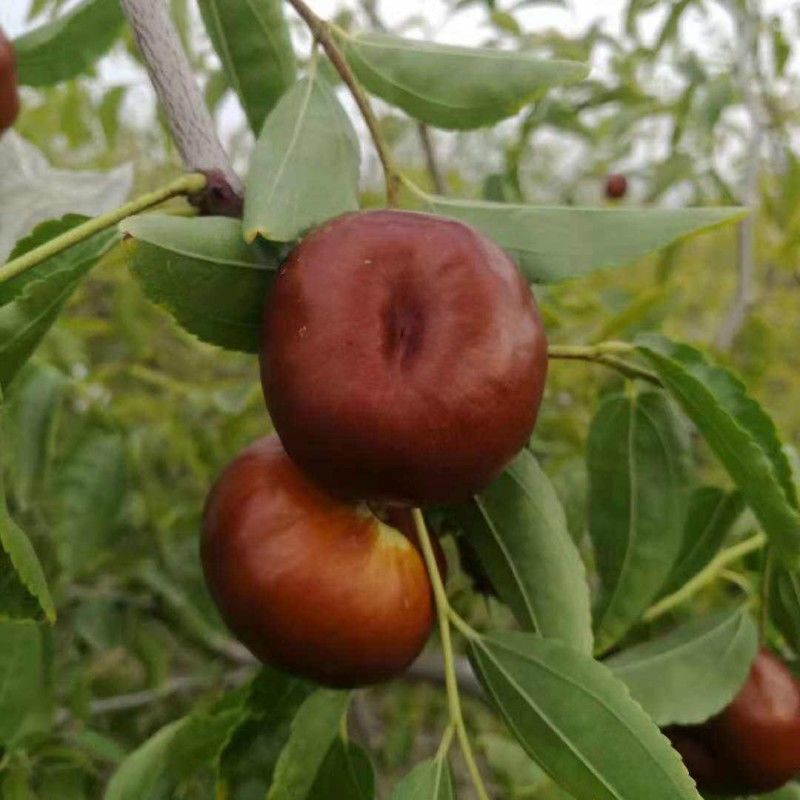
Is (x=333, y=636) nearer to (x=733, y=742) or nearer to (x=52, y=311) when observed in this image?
(x=52, y=311)

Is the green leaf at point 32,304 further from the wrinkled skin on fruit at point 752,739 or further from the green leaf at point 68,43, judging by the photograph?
the wrinkled skin on fruit at point 752,739

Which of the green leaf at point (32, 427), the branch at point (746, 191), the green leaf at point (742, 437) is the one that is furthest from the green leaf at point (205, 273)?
the branch at point (746, 191)

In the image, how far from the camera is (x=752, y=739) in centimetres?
90

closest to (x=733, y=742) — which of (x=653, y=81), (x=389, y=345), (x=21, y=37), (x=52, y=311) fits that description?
(x=389, y=345)

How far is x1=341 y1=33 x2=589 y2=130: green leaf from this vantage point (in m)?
0.77

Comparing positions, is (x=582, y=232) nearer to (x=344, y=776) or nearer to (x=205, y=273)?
(x=205, y=273)

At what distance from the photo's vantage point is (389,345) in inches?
23.6

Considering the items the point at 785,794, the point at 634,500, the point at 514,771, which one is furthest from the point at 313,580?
the point at 514,771

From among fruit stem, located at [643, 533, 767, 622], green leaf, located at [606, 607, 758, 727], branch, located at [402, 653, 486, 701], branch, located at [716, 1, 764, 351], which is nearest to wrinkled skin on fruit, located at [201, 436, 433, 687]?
green leaf, located at [606, 607, 758, 727]

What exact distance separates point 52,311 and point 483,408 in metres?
0.27

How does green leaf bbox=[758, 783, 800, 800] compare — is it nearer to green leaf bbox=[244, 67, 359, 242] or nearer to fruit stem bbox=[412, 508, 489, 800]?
fruit stem bbox=[412, 508, 489, 800]

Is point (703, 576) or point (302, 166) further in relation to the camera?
point (703, 576)

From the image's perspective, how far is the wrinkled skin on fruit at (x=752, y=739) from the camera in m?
0.90

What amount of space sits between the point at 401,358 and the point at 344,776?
38 centimetres
